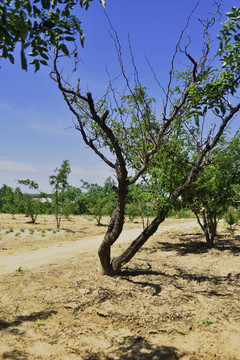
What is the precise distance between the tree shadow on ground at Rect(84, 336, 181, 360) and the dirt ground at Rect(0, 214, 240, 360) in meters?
0.01

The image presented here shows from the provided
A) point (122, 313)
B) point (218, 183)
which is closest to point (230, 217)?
point (218, 183)

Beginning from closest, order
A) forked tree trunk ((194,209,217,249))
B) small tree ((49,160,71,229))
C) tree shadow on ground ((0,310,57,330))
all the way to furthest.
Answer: tree shadow on ground ((0,310,57,330)) → forked tree trunk ((194,209,217,249)) → small tree ((49,160,71,229))

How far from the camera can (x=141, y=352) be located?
334cm

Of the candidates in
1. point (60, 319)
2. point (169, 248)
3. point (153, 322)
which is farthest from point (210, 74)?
point (169, 248)

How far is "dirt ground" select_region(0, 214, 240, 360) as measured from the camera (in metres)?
3.37

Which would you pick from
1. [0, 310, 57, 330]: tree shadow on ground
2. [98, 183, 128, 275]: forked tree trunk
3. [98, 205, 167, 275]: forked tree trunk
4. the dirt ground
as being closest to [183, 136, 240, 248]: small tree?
the dirt ground

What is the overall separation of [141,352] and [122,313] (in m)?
0.99

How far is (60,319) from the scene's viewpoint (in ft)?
13.7

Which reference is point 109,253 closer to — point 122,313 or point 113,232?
point 113,232

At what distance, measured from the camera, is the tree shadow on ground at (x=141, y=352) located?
3.22 metres

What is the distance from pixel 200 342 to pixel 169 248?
737 cm

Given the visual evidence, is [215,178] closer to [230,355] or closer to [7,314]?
[230,355]

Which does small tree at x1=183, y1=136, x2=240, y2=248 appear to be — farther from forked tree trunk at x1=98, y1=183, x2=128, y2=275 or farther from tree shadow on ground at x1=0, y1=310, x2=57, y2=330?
tree shadow on ground at x1=0, y1=310, x2=57, y2=330

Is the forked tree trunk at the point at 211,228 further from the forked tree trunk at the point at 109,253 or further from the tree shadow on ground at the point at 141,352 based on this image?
the tree shadow on ground at the point at 141,352
